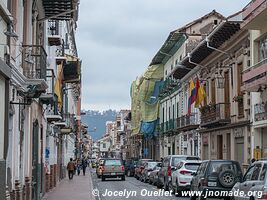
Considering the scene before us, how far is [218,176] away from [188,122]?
25224mm

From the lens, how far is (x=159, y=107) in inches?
2477

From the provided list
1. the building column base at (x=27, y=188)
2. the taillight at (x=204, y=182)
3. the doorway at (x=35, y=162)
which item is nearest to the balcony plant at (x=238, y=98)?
the taillight at (x=204, y=182)

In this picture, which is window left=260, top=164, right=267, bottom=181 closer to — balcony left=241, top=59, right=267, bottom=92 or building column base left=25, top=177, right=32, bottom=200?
building column base left=25, top=177, right=32, bottom=200

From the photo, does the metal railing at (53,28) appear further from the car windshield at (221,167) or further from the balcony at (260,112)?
the car windshield at (221,167)

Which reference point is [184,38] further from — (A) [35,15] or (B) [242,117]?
(A) [35,15]

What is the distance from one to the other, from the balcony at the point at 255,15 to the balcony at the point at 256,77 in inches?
78.2

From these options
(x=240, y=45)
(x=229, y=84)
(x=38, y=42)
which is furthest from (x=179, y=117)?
(x=38, y=42)

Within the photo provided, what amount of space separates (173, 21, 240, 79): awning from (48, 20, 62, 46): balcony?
8.71m

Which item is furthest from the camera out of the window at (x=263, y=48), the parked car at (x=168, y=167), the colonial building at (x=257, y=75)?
the parked car at (x=168, y=167)

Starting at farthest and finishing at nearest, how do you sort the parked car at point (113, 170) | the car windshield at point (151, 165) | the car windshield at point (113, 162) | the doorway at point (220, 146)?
the car windshield at point (113, 162) < the parked car at point (113, 170) < the car windshield at point (151, 165) < the doorway at point (220, 146)

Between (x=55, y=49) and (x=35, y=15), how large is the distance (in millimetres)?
14350

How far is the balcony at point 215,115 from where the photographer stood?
33969mm

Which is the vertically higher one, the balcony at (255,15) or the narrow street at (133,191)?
the balcony at (255,15)

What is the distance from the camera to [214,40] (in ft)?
112
